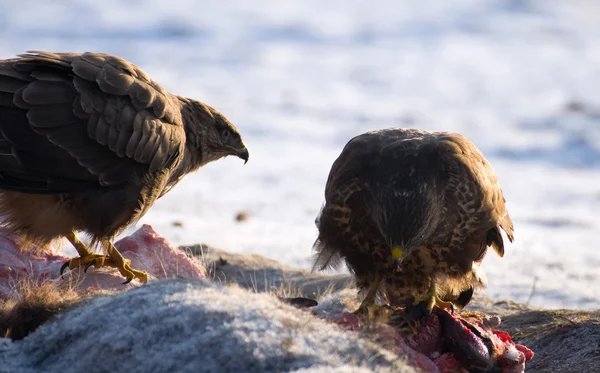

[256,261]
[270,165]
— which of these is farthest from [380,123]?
[256,261]

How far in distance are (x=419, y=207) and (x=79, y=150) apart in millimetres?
1802

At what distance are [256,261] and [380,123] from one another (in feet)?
19.8

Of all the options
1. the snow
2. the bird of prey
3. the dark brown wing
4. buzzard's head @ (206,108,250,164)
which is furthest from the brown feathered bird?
the snow

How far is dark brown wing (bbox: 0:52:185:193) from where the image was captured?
472 cm

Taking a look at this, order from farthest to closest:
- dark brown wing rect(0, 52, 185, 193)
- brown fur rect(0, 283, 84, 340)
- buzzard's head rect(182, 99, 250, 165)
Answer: buzzard's head rect(182, 99, 250, 165)
dark brown wing rect(0, 52, 185, 193)
brown fur rect(0, 283, 84, 340)

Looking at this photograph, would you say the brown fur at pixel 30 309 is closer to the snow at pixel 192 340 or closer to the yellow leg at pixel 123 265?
the snow at pixel 192 340

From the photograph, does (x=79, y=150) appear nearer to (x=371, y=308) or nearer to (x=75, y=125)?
(x=75, y=125)

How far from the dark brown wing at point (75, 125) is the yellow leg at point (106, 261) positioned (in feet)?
1.16

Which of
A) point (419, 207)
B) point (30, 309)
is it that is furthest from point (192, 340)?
point (419, 207)

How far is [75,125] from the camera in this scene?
486cm

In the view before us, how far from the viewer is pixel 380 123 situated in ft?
39.9

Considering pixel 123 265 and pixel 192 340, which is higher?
pixel 192 340

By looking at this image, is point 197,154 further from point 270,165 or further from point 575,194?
point 575,194

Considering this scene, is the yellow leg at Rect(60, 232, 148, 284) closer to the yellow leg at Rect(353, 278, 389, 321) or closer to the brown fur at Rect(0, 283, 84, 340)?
the brown fur at Rect(0, 283, 84, 340)
